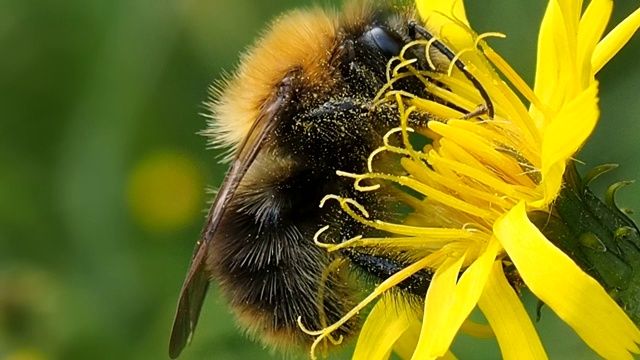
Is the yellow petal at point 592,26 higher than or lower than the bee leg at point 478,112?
higher

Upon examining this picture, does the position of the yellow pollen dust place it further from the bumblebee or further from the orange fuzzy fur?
the orange fuzzy fur

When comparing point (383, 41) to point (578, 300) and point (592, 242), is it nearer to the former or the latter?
point (592, 242)

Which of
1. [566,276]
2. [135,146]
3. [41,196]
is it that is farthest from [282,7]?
[566,276]

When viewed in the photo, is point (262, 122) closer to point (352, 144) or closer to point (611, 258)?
point (352, 144)

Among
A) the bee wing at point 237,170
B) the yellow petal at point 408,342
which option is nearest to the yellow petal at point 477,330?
the yellow petal at point 408,342

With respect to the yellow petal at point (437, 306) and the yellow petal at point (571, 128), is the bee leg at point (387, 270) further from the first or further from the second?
the yellow petal at point (571, 128)

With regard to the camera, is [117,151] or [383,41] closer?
[383,41]

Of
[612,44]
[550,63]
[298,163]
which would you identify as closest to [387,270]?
[298,163]
